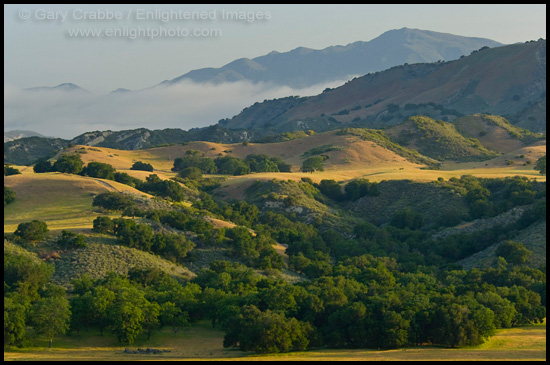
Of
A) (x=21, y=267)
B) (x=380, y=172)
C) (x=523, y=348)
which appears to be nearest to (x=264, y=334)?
(x=523, y=348)

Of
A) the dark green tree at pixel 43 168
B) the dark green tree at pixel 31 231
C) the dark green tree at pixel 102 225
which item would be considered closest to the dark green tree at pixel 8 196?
the dark green tree at pixel 102 225

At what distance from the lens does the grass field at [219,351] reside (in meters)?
41.5

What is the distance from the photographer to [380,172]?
122500 millimetres

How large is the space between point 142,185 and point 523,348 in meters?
61.1

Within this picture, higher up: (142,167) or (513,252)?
(142,167)

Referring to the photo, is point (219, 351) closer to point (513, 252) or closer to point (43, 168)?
point (513, 252)

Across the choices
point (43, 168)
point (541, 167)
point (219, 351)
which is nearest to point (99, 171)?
point (43, 168)

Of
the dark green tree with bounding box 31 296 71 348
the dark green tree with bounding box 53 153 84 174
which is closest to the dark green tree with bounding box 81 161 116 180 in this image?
the dark green tree with bounding box 53 153 84 174

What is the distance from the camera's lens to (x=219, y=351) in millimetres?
45344

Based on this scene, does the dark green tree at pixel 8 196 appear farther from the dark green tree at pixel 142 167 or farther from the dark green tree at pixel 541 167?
the dark green tree at pixel 541 167

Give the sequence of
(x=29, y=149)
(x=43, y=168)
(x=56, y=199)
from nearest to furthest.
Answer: (x=56, y=199) < (x=43, y=168) < (x=29, y=149)

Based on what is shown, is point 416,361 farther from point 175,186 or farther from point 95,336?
point 175,186

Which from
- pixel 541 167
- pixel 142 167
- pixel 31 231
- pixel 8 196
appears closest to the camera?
pixel 31 231

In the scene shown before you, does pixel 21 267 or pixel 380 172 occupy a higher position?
pixel 380 172
